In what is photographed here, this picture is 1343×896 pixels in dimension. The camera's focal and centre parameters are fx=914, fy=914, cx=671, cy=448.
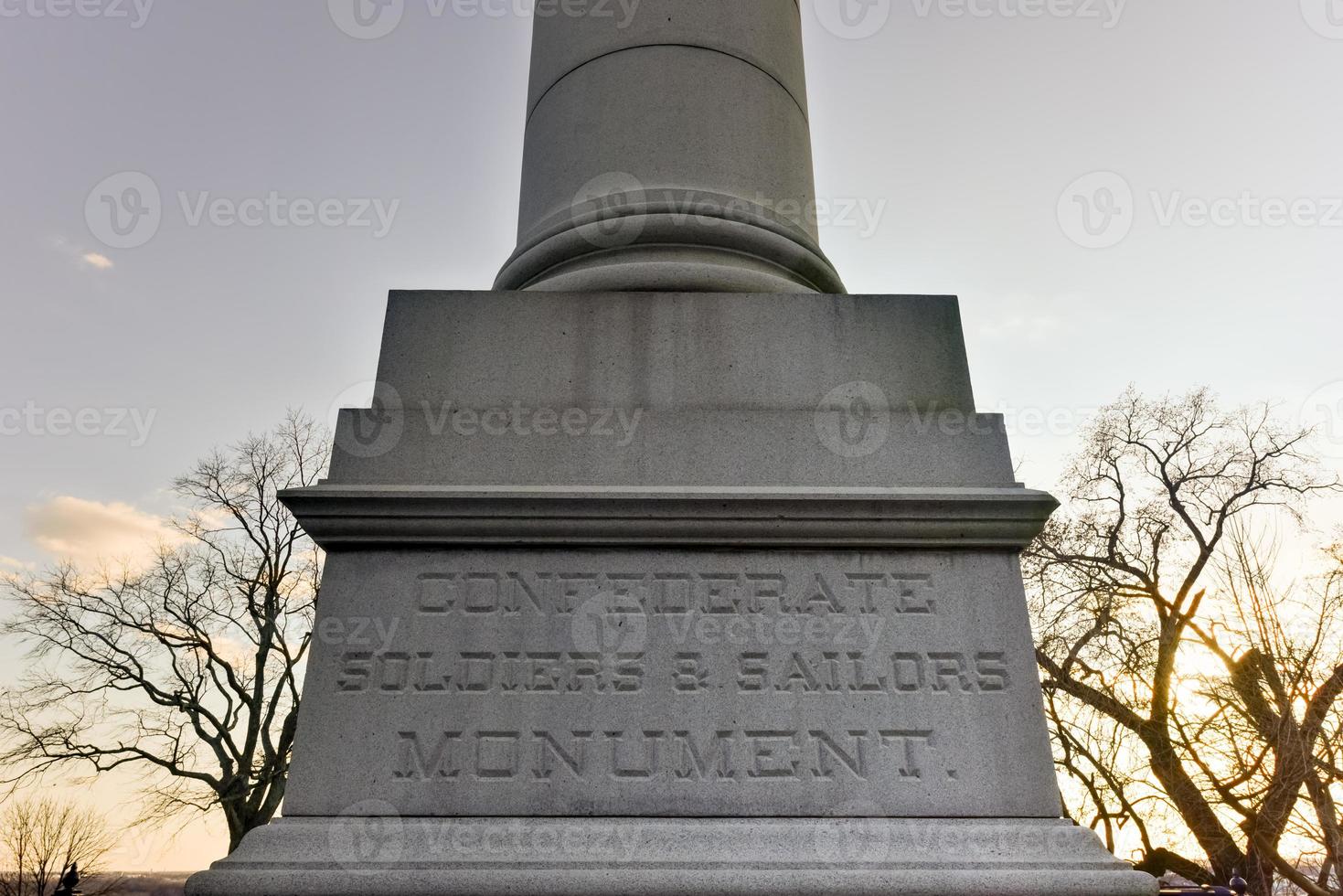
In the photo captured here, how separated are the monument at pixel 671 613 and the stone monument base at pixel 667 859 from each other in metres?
0.01

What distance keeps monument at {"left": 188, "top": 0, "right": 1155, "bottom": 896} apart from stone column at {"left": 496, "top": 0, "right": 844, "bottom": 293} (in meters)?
0.11

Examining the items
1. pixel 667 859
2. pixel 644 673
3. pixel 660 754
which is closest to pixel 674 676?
pixel 644 673

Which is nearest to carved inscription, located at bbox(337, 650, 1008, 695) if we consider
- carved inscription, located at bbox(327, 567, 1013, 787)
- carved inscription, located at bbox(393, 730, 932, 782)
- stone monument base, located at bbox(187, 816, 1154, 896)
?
carved inscription, located at bbox(327, 567, 1013, 787)

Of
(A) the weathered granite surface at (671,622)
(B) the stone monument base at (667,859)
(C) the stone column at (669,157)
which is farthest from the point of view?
(C) the stone column at (669,157)

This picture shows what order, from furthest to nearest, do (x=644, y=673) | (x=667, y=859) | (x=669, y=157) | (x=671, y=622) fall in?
(x=669, y=157) < (x=671, y=622) < (x=644, y=673) < (x=667, y=859)

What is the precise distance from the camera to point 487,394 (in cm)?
504

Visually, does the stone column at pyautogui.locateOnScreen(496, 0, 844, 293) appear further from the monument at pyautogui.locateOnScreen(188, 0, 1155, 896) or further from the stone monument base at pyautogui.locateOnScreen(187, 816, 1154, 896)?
the stone monument base at pyautogui.locateOnScreen(187, 816, 1154, 896)

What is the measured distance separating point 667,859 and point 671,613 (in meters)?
1.11

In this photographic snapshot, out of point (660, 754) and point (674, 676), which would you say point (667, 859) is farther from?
point (674, 676)

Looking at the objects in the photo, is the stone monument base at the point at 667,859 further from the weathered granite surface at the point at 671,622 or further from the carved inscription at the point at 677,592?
the carved inscription at the point at 677,592

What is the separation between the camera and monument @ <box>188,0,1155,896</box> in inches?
150

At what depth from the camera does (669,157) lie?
6.05 metres

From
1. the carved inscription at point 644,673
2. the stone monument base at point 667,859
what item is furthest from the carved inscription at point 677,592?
the stone monument base at point 667,859

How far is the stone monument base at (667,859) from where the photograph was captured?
364cm
